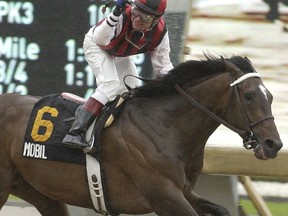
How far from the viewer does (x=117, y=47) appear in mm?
6355

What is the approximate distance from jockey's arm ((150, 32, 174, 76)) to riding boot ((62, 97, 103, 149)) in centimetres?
51

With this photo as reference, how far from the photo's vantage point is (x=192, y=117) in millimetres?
6074

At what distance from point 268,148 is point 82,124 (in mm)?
1223

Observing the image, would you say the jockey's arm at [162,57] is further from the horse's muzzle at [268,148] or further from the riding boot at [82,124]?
the horse's muzzle at [268,148]

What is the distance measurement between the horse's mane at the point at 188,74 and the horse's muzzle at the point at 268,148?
54 cm

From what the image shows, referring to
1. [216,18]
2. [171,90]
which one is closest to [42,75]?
[216,18]

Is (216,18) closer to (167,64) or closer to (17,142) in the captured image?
(167,64)

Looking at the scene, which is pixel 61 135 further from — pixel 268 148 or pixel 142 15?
pixel 268 148

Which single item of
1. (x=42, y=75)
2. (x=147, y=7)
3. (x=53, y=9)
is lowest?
(x=42, y=75)

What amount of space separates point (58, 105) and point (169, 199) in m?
1.08

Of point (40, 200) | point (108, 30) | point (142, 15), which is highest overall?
point (142, 15)

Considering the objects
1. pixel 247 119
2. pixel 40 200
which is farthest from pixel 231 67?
pixel 40 200

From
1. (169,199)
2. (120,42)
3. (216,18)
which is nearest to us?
(169,199)

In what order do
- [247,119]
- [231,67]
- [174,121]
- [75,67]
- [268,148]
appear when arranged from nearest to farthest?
[268,148] < [247,119] < [231,67] < [174,121] < [75,67]
